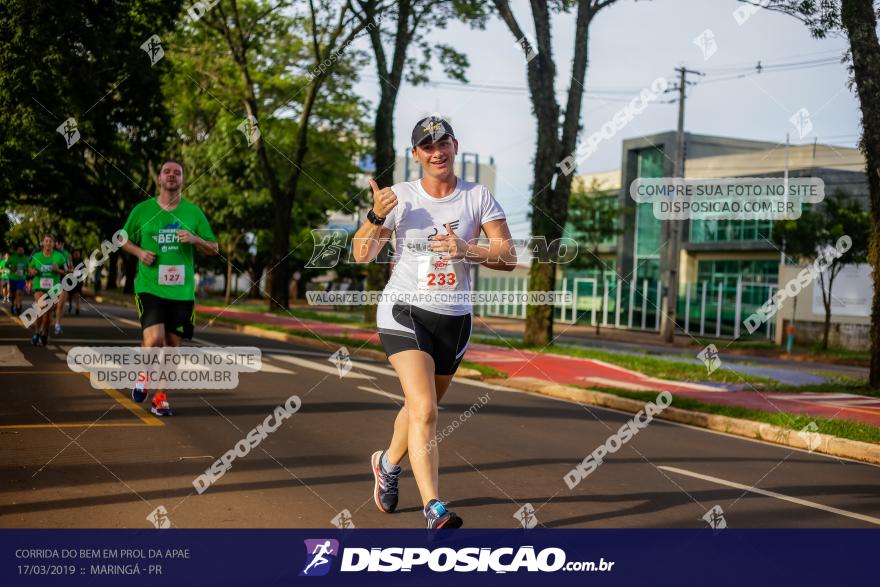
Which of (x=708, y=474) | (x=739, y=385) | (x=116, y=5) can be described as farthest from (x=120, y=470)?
(x=116, y=5)

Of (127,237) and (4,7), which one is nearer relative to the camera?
(127,237)

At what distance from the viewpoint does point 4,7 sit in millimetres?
17375

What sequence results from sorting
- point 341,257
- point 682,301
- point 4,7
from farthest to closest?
point 341,257, point 682,301, point 4,7

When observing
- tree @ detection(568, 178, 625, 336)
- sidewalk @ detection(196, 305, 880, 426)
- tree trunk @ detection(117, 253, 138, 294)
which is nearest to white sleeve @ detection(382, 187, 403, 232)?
sidewalk @ detection(196, 305, 880, 426)

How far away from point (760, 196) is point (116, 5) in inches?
963

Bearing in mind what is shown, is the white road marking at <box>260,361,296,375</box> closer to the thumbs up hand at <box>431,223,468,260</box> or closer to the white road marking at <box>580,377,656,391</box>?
the white road marking at <box>580,377,656,391</box>

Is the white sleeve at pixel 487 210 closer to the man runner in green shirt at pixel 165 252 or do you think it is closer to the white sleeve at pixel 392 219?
the white sleeve at pixel 392 219

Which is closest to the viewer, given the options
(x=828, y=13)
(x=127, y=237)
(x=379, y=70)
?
(x=127, y=237)

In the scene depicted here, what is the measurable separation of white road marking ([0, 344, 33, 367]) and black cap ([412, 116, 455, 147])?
949 cm

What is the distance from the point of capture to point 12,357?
1358 cm

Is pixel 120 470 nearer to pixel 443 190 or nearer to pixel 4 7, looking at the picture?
pixel 443 190

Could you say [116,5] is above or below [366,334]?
above

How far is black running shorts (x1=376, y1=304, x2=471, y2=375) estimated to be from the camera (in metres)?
4.97

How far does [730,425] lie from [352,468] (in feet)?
18.1
